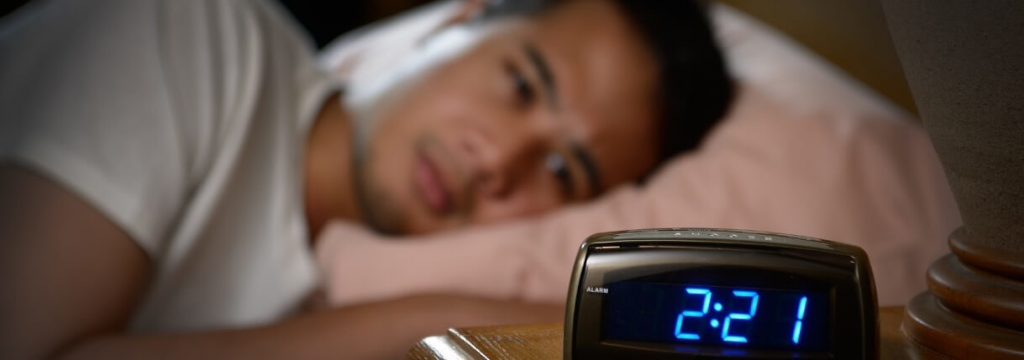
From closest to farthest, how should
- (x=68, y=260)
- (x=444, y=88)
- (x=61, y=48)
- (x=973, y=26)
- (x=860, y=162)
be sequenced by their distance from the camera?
(x=973, y=26)
(x=68, y=260)
(x=61, y=48)
(x=860, y=162)
(x=444, y=88)

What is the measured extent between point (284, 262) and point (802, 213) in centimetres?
62

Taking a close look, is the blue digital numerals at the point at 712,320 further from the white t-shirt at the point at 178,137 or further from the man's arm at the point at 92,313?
the white t-shirt at the point at 178,137

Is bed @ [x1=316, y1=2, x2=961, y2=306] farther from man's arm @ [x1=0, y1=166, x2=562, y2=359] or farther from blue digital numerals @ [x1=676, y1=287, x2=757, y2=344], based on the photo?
blue digital numerals @ [x1=676, y1=287, x2=757, y2=344]

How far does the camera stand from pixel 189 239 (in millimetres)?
1161

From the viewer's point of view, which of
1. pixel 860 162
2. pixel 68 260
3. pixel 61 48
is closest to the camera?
pixel 68 260

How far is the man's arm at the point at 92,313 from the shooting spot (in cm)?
93

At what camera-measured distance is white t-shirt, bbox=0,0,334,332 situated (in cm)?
104

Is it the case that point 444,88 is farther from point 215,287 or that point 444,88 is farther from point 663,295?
point 663,295

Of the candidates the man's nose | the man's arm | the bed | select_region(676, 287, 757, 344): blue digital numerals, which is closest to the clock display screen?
select_region(676, 287, 757, 344): blue digital numerals

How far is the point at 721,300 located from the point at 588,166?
82 centimetres

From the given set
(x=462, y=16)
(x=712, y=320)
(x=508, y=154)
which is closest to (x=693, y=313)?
(x=712, y=320)

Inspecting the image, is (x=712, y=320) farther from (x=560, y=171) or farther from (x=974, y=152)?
(x=560, y=171)

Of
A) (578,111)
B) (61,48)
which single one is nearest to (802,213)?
(578,111)

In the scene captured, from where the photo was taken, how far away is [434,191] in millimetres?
1302
